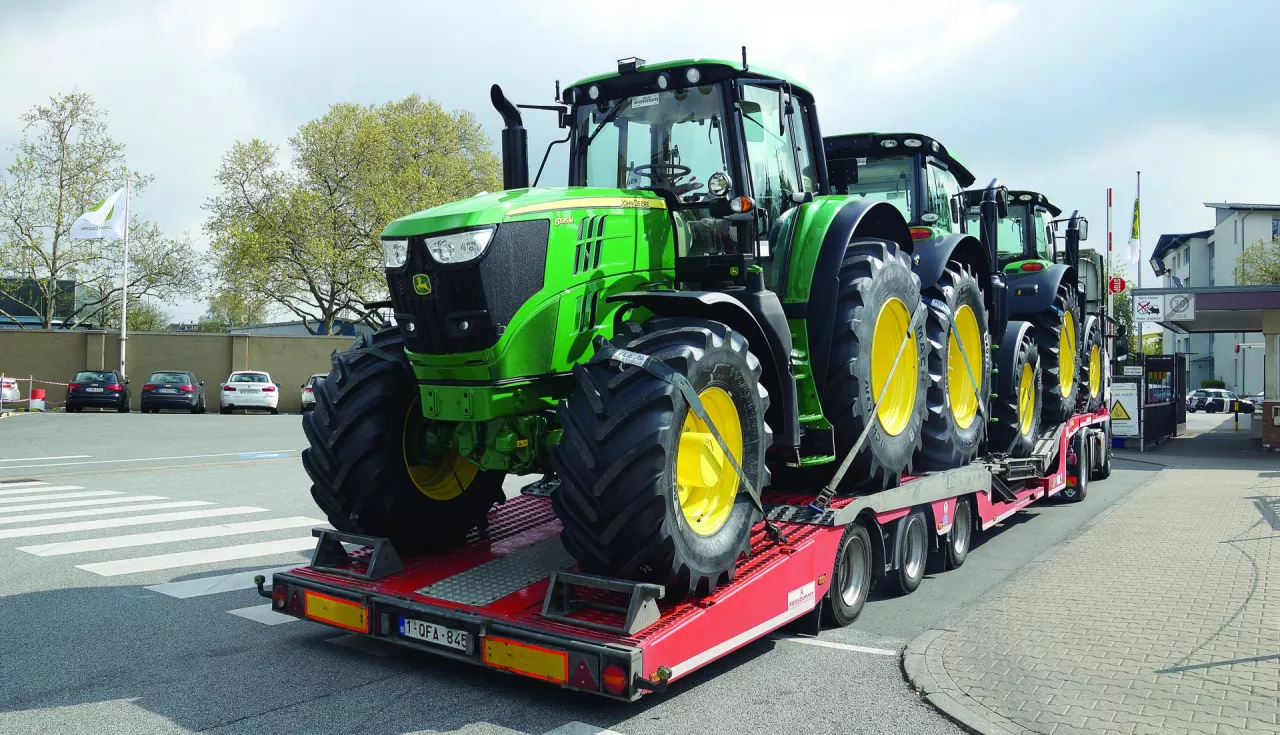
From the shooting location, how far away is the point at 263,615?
283 inches

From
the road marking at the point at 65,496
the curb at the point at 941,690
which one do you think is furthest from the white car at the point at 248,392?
the curb at the point at 941,690

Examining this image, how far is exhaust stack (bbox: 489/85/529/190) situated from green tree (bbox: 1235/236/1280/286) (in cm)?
5407

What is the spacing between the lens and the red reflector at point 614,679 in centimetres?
485

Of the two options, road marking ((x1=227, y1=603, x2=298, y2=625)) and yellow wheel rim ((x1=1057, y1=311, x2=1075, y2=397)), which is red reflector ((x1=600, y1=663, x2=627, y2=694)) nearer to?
road marking ((x1=227, y1=603, x2=298, y2=625))

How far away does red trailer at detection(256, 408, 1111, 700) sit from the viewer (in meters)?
5.09

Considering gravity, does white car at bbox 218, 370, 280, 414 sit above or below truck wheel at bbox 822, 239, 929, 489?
below

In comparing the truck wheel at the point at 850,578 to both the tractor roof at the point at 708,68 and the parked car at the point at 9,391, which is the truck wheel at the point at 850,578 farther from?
the parked car at the point at 9,391

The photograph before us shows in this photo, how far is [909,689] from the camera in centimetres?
579

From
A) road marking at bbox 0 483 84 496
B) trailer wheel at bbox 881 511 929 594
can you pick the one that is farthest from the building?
road marking at bbox 0 483 84 496

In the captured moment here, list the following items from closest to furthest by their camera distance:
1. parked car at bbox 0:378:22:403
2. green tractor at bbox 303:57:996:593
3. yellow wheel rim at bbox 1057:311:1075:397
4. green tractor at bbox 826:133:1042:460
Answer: green tractor at bbox 303:57:996:593 → green tractor at bbox 826:133:1042:460 → yellow wheel rim at bbox 1057:311:1075:397 → parked car at bbox 0:378:22:403

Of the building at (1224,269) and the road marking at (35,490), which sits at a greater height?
the building at (1224,269)

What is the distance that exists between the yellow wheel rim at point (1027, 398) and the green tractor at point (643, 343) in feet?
13.8

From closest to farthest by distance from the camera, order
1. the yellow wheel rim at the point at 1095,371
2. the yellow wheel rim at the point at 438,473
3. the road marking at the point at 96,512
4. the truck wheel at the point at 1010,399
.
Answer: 1. the yellow wheel rim at the point at 438,473
2. the road marking at the point at 96,512
3. the truck wheel at the point at 1010,399
4. the yellow wheel rim at the point at 1095,371

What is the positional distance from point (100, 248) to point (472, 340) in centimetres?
4390
